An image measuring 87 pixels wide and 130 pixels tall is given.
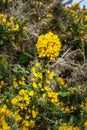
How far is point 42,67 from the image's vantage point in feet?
13.4

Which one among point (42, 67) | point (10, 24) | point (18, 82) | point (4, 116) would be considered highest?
point (10, 24)

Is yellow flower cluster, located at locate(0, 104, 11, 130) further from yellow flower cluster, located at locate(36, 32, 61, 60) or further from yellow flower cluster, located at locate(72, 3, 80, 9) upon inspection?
yellow flower cluster, located at locate(72, 3, 80, 9)

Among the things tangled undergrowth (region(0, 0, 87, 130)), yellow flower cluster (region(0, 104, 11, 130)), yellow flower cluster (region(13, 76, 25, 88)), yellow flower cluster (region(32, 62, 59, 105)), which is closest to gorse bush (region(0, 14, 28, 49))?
tangled undergrowth (region(0, 0, 87, 130))

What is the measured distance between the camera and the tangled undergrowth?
13.6 ft

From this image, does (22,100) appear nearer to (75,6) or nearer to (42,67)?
(42,67)

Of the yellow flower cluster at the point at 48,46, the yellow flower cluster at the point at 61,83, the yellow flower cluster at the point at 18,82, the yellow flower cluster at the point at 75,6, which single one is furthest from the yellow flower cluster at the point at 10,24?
the yellow flower cluster at the point at 75,6

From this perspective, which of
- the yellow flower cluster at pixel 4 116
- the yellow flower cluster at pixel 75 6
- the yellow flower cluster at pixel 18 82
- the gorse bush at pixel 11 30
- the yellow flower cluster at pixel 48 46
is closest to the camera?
the yellow flower cluster at pixel 4 116

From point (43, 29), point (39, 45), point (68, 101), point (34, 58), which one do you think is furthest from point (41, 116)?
point (43, 29)

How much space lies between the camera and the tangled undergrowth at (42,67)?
4.14m

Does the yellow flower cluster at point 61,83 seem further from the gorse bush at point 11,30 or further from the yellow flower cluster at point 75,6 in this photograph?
the yellow flower cluster at point 75,6

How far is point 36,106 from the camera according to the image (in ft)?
14.2

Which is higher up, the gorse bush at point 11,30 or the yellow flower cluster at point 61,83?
the gorse bush at point 11,30

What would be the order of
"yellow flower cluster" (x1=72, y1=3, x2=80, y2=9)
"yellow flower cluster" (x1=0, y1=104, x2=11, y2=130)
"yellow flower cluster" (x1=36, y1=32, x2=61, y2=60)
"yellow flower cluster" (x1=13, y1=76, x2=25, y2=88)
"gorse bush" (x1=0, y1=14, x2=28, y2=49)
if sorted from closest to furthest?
"yellow flower cluster" (x1=0, y1=104, x2=11, y2=130), "yellow flower cluster" (x1=36, y1=32, x2=61, y2=60), "yellow flower cluster" (x1=13, y1=76, x2=25, y2=88), "gorse bush" (x1=0, y1=14, x2=28, y2=49), "yellow flower cluster" (x1=72, y1=3, x2=80, y2=9)

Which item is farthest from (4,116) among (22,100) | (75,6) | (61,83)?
(75,6)
